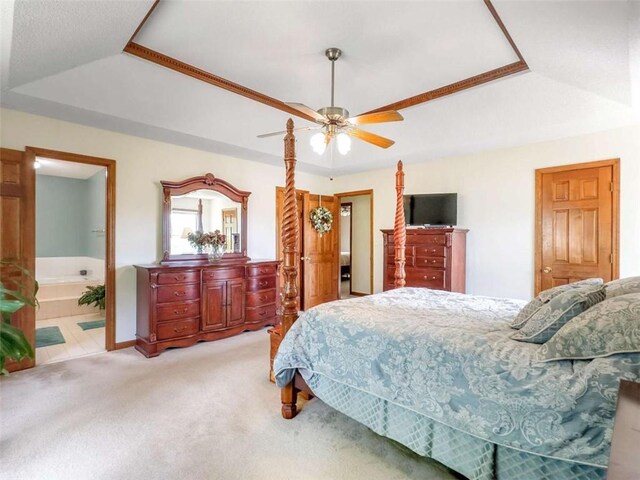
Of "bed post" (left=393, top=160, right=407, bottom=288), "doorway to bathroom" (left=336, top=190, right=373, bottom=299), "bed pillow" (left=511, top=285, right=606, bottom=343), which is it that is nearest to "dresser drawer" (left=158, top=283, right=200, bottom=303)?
"bed post" (left=393, top=160, right=407, bottom=288)

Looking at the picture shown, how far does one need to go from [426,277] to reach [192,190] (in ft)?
10.9

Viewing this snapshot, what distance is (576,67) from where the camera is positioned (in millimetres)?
2527

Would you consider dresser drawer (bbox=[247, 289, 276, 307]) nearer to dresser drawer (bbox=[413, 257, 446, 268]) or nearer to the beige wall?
dresser drawer (bbox=[413, 257, 446, 268])

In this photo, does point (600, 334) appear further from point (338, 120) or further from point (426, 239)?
point (426, 239)

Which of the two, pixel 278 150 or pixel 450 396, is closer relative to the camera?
pixel 450 396

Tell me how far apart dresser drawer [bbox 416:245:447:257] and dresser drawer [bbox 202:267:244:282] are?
2.40 m

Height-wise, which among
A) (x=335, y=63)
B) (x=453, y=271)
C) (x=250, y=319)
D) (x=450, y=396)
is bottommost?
(x=250, y=319)

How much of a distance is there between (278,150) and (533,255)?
365 cm

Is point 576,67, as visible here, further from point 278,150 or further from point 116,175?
point 116,175

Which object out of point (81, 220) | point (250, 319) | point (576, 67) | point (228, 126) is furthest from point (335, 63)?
point (81, 220)

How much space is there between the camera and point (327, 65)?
2.85 meters

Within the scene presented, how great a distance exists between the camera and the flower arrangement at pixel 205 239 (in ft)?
14.0

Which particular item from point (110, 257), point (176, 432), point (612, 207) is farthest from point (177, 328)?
point (612, 207)

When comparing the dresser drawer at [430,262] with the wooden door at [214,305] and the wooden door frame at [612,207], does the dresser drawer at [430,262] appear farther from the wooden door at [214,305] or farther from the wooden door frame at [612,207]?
the wooden door at [214,305]
